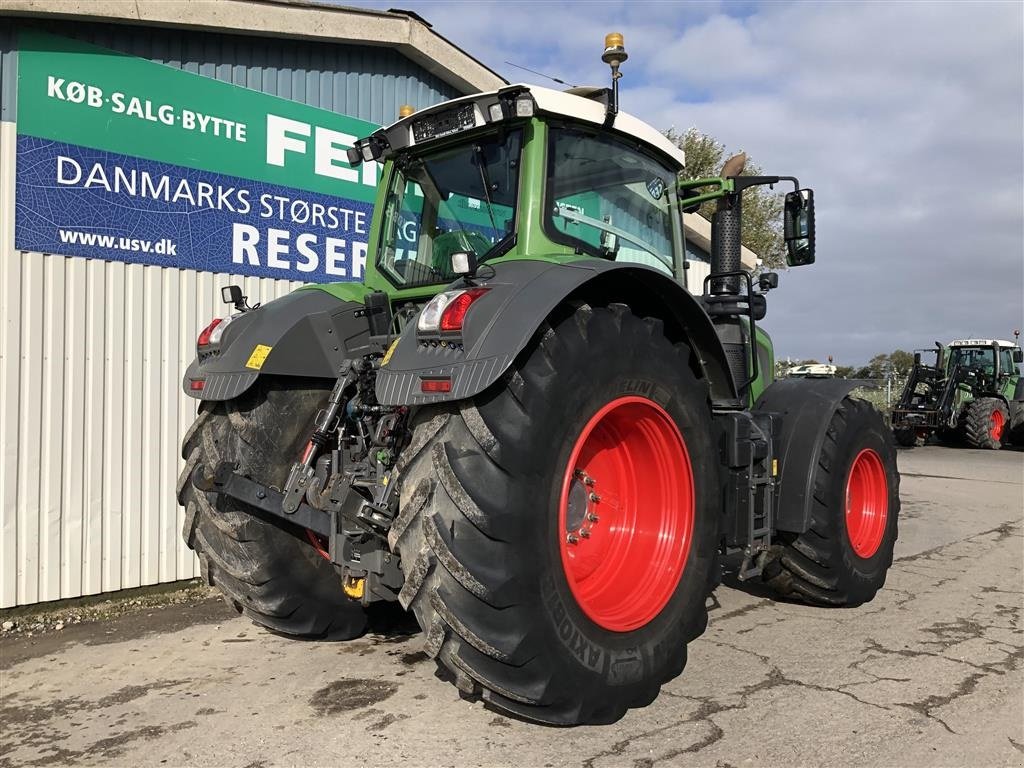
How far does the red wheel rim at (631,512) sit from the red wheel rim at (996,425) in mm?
17658

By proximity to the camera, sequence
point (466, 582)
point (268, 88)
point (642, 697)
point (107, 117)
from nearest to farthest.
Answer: point (466, 582)
point (642, 697)
point (107, 117)
point (268, 88)

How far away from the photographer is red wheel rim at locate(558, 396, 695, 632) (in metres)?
3.44

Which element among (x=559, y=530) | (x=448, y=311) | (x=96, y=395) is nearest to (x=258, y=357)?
Answer: (x=448, y=311)

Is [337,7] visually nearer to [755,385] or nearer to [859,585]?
[755,385]

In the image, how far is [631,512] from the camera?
3.66 metres

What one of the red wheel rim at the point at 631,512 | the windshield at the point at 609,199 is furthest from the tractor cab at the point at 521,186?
the red wheel rim at the point at 631,512

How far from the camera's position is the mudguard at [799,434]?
4.43 meters

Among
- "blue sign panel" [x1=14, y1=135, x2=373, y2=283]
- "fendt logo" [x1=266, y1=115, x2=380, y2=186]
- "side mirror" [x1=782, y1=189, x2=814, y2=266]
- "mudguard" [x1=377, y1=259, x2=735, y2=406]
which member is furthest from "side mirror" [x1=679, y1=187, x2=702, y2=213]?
"blue sign panel" [x1=14, y1=135, x2=373, y2=283]

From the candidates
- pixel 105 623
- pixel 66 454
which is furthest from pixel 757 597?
pixel 66 454

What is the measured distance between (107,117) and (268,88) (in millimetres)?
1335

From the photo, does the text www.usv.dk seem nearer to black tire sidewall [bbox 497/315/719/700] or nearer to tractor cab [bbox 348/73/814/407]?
tractor cab [bbox 348/73/814/407]

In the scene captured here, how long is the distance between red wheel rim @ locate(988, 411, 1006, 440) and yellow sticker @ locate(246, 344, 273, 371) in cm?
1878

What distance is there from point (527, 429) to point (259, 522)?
5.25 feet

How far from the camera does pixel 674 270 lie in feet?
14.8
